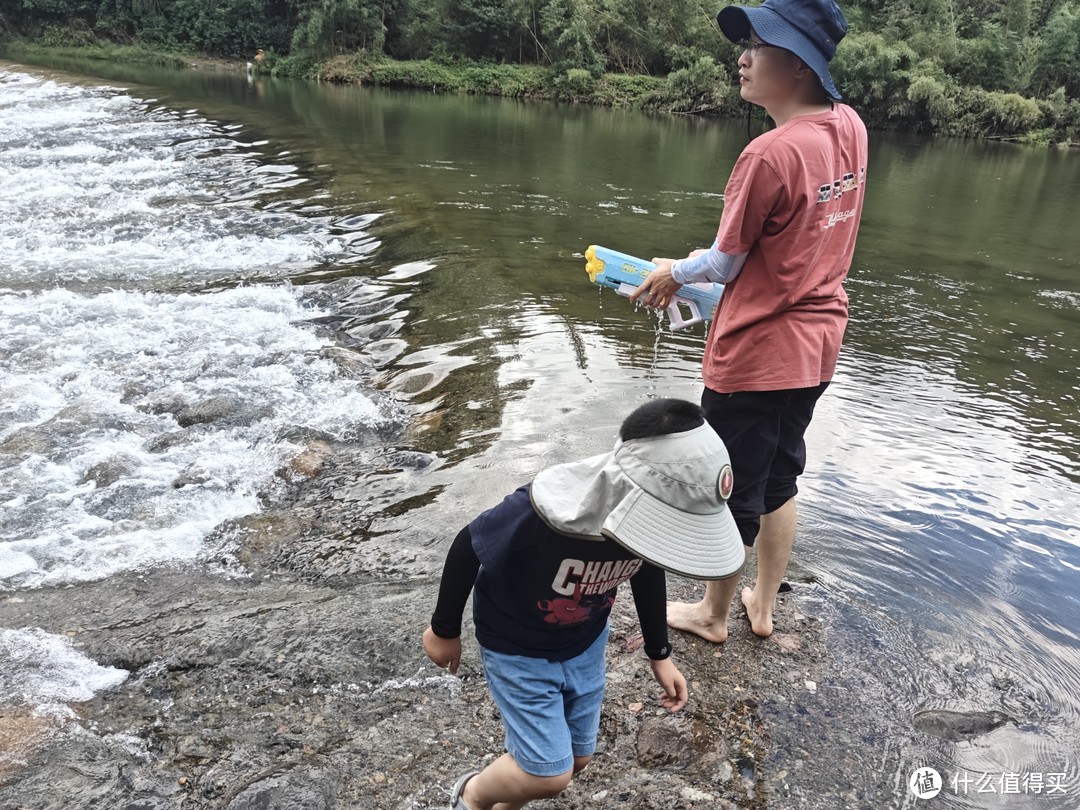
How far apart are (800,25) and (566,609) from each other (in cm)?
179

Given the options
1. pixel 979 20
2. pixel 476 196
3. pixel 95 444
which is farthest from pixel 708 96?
pixel 95 444

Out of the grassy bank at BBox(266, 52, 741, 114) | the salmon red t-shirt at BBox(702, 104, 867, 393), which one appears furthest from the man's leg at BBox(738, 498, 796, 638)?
the grassy bank at BBox(266, 52, 741, 114)

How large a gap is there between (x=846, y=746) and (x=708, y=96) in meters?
40.4

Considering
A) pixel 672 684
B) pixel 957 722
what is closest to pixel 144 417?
pixel 672 684

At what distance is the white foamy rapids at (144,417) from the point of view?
12.8ft

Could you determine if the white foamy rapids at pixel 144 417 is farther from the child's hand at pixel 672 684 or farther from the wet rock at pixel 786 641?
the wet rock at pixel 786 641

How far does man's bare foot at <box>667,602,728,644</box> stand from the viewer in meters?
3.01

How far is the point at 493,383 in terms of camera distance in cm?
572

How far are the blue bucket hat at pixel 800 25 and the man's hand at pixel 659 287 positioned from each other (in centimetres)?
72

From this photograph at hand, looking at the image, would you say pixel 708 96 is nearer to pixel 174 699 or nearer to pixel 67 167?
pixel 67 167

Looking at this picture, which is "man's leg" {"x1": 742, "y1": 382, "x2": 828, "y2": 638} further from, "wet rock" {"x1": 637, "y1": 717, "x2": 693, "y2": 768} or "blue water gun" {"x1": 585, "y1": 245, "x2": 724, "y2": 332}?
"wet rock" {"x1": 637, "y1": 717, "x2": 693, "y2": 768}

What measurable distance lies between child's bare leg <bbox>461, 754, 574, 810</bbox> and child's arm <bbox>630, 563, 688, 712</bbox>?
0.40 meters

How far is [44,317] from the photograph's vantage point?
6891 mm

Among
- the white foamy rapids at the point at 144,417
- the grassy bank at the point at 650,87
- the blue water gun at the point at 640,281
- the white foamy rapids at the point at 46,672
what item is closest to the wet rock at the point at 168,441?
the white foamy rapids at the point at 144,417
